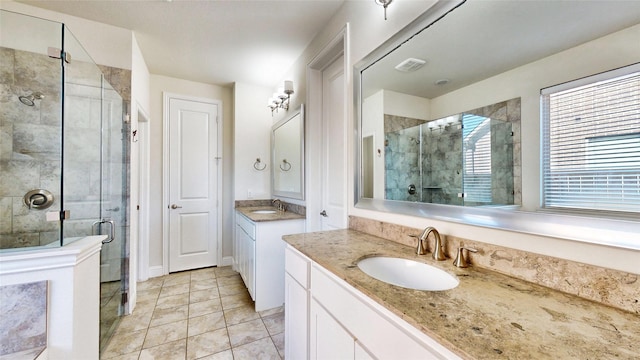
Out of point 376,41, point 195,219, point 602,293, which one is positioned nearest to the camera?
point 602,293

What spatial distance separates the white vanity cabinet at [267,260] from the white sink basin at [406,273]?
4.41 feet

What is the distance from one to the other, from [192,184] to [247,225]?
134cm

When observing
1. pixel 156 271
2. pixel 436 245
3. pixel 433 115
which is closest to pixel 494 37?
pixel 433 115

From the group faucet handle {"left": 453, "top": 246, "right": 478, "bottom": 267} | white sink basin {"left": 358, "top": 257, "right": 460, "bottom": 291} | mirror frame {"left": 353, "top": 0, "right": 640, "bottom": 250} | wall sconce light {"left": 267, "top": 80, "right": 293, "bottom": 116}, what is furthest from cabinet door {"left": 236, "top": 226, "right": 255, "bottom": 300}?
faucet handle {"left": 453, "top": 246, "right": 478, "bottom": 267}

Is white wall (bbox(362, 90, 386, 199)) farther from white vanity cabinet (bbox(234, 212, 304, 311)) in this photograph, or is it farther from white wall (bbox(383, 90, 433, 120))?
white vanity cabinet (bbox(234, 212, 304, 311))

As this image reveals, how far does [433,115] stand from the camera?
1.26m

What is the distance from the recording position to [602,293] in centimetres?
70

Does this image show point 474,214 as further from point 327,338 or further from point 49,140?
point 49,140

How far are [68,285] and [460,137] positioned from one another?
204 centimetres

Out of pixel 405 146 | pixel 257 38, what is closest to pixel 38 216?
pixel 257 38

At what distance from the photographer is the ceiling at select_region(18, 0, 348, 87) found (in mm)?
1949

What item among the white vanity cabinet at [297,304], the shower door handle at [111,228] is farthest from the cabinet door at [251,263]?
the shower door handle at [111,228]

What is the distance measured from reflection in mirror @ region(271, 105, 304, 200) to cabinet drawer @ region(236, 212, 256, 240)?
55 centimetres

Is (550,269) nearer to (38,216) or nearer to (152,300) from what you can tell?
(38,216)
